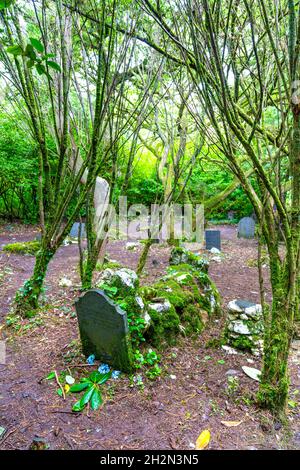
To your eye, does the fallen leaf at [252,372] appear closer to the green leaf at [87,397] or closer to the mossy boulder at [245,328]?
the mossy boulder at [245,328]

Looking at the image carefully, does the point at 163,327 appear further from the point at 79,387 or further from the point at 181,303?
the point at 79,387

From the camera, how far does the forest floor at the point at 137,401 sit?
1764mm

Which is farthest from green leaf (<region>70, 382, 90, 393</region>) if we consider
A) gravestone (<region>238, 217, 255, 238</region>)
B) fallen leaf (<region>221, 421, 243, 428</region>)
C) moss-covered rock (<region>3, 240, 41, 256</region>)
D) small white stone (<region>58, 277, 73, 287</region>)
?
gravestone (<region>238, 217, 255, 238</region>)

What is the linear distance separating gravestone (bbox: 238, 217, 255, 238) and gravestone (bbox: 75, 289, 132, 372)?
9.16m

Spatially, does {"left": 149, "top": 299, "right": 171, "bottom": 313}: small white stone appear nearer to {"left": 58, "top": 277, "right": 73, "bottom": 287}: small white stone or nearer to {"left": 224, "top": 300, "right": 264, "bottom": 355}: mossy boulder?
{"left": 224, "top": 300, "right": 264, "bottom": 355}: mossy boulder

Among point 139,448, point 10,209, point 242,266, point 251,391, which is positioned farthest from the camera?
point 10,209

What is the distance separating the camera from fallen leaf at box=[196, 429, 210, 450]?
1.72 m

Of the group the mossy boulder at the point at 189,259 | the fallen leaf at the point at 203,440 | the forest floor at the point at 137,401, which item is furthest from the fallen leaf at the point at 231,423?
the mossy boulder at the point at 189,259

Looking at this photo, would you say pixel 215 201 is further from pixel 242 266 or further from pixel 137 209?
pixel 137 209

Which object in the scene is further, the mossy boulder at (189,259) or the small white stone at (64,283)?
the mossy boulder at (189,259)

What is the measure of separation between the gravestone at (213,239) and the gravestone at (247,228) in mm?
2650

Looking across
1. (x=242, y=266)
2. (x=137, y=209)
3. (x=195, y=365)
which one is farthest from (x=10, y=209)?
(x=195, y=365)

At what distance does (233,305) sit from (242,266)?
396 cm

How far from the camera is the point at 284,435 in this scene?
5.89ft
